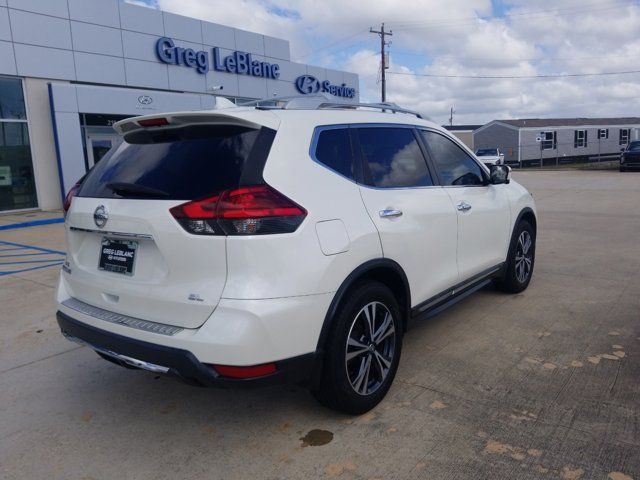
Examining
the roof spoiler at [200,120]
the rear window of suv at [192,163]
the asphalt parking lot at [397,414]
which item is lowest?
the asphalt parking lot at [397,414]

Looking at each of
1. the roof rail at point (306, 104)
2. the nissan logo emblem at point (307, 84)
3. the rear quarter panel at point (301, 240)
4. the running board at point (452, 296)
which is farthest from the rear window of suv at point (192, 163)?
the nissan logo emblem at point (307, 84)

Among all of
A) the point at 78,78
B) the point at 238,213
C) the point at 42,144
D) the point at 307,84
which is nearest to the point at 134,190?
the point at 238,213

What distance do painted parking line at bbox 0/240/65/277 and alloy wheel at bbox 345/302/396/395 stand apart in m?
6.28

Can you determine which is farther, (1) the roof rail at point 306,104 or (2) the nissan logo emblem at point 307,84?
(2) the nissan logo emblem at point 307,84

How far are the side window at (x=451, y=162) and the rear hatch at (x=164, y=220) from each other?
1.78 meters

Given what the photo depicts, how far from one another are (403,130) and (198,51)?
17.1m

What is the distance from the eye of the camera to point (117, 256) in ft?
9.54

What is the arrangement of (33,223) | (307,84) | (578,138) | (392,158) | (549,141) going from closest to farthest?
(392,158) < (33,223) < (307,84) < (549,141) < (578,138)

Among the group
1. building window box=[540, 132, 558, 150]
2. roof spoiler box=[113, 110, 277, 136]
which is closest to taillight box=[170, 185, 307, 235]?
roof spoiler box=[113, 110, 277, 136]

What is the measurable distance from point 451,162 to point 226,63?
17.4 metres

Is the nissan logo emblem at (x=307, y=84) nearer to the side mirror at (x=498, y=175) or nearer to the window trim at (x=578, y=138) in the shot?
the side mirror at (x=498, y=175)

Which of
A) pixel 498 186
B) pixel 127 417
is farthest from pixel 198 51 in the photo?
pixel 127 417

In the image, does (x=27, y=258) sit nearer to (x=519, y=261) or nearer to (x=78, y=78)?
(x=519, y=261)

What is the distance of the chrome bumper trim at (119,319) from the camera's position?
266cm
